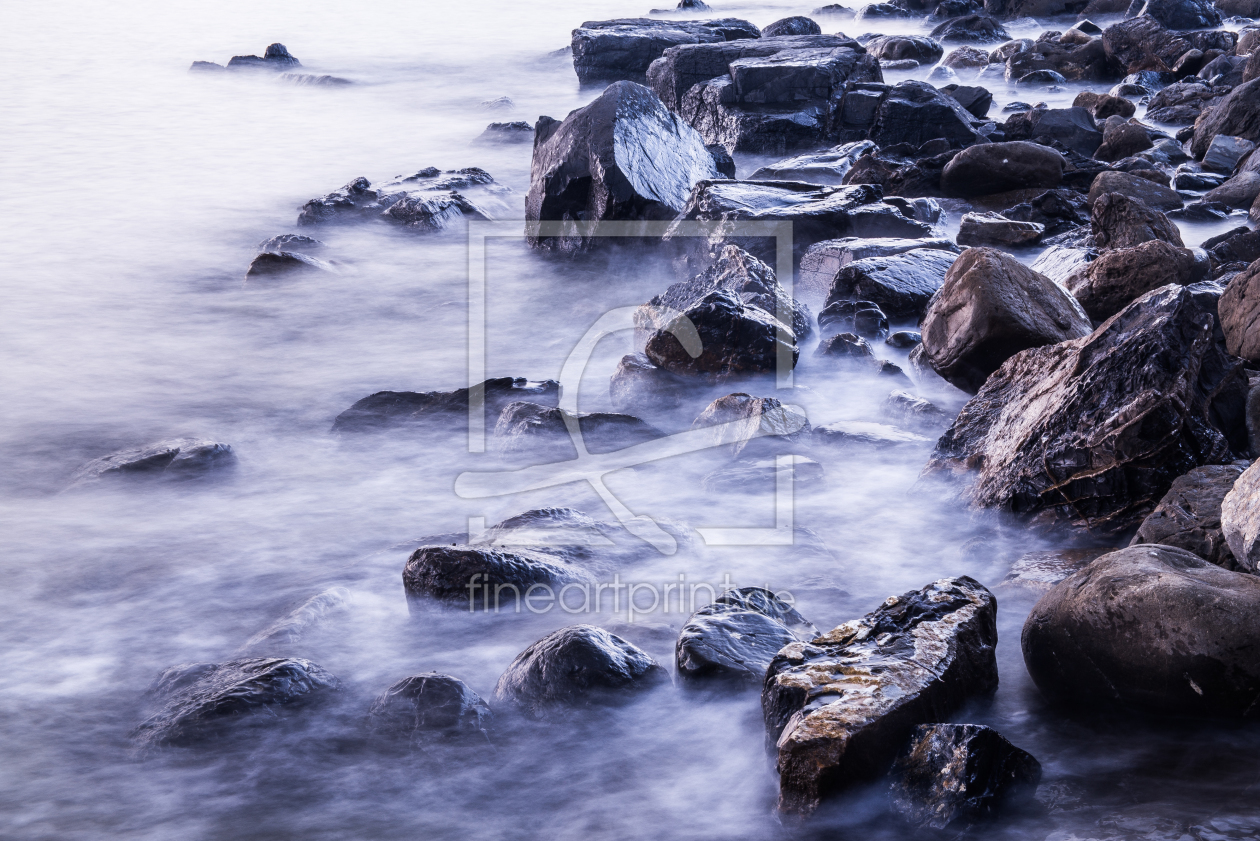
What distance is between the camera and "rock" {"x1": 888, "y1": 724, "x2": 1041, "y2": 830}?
1863 millimetres

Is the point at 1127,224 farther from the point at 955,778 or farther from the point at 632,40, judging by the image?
the point at 632,40

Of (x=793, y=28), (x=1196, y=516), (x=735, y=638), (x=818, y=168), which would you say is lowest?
(x=735, y=638)

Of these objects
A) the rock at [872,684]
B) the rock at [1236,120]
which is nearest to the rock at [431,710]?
the rock at [872,684]

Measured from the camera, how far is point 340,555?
3.14m

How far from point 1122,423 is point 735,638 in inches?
50.5

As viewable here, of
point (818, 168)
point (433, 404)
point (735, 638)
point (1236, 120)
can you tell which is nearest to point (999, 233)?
point (818, 168)

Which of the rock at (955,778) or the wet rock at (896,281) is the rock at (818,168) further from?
the rock at (955,778)

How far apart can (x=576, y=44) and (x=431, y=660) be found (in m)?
10.4

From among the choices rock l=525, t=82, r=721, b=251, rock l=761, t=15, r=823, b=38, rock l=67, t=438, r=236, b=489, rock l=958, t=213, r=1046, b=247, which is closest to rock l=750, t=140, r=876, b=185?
rock l=525, t=82, r=721, b=251

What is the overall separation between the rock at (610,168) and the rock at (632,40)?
5.02 m

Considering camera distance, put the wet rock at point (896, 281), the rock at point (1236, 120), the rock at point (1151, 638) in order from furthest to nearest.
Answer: the rock at point (1236, 120)
the wet rock at point (896, 281)
the rock at point (1151, 638)

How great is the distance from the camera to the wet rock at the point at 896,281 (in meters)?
4.88

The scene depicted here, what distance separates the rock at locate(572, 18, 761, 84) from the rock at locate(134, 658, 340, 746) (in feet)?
31.5

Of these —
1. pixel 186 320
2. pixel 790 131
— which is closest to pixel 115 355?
pixel 186 320
